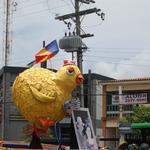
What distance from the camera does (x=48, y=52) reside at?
1844cm

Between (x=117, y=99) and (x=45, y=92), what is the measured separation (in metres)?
27.1

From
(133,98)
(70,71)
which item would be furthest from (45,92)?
(133,98)

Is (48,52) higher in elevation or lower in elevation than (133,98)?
higher

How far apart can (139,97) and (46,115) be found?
2749cm

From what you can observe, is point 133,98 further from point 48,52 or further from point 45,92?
point 45,92

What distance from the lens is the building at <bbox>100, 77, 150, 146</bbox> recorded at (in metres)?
43.2

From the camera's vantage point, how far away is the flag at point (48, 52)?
18391 millimetres

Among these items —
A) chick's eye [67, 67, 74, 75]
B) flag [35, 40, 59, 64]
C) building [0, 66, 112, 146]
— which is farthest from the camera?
building [0, 66, 112, 146]

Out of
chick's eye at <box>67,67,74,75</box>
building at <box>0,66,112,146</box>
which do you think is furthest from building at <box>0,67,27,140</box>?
chick's eye at <box>67,67,74,75</box>

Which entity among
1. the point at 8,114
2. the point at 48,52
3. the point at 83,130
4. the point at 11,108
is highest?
the point at 48,52

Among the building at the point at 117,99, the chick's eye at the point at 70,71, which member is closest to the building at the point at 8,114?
the building at the point at 117,99

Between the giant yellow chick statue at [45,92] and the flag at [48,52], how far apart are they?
111 cm

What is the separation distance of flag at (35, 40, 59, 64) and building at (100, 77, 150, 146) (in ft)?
77.6

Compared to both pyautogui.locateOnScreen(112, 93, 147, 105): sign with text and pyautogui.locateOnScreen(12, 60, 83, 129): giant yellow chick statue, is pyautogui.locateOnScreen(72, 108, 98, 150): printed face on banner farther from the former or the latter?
pyautogui.locateOnScreen(112, 93, 147, 105): sign with text
